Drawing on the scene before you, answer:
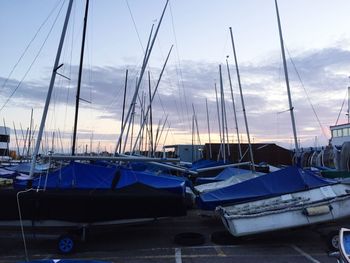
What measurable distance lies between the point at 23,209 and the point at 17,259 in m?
1.11

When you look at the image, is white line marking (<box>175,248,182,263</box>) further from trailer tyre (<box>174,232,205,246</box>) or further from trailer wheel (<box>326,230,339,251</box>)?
trailer wheel (<box>326,230,339,251</box>)

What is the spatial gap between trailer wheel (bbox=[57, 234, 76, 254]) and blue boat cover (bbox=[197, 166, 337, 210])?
3611 mm

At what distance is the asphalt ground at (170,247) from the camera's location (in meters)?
8.05

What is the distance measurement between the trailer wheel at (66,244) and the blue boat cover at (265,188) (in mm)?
3611

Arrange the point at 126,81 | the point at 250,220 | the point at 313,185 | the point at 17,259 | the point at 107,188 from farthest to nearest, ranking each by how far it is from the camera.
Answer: the point at 126,81 < the point at 313,185 < the point at 107,188 < the point at 250,220 < the point at 17,259

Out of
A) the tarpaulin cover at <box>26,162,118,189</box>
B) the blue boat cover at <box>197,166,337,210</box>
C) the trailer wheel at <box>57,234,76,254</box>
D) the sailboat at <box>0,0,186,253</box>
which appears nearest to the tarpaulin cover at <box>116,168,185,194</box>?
the tarpaulin cover at <box>26,162,118,189</box>

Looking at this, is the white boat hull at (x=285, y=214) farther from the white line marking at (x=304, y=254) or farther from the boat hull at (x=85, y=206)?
the boat hull at (x=85, y=206)

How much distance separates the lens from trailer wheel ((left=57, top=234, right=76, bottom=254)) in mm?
8430

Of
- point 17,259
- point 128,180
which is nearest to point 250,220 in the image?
point 128,180

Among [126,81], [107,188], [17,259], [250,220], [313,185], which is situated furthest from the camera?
[126,81]

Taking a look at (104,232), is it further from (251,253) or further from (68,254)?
(251,253)

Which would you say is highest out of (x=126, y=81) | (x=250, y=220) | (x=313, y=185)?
(x=126, y=81)

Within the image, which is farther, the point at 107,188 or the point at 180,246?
the point at 107,188

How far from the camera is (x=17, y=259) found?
8.02m
